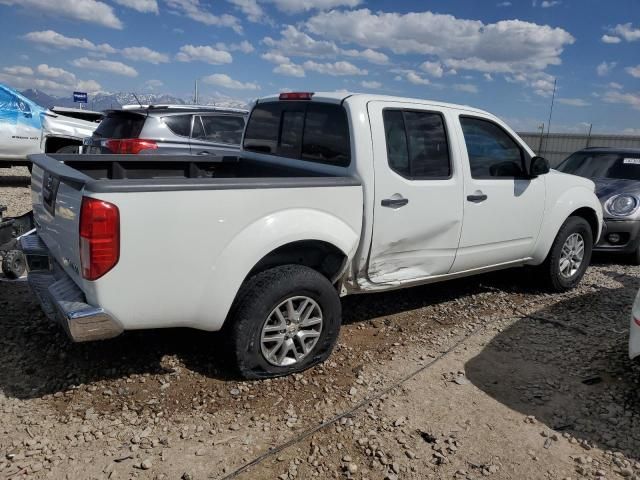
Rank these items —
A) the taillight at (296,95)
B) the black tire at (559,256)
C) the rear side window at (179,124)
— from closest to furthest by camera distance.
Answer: the taillight at (296,95) < the black tire at (559,256) < the rear side window at (179,124)

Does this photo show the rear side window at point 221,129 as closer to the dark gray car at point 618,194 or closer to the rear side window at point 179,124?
the rear side window at point 179,124

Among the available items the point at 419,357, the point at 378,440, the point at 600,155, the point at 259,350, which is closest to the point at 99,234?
the point at 259,350

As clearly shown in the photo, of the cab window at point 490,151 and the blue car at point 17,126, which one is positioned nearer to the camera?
the cab window at point 490,151

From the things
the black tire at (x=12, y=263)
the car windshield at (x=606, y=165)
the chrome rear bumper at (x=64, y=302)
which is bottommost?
the black tire at (x=12, y=263)

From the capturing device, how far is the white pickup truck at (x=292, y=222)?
268 centimetres

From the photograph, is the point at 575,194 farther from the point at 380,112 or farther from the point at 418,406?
the point at 418,406

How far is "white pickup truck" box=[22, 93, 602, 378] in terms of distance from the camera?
8.79ft

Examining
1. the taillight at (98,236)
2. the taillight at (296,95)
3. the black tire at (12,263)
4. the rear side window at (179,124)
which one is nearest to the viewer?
the taillight at (98,236)

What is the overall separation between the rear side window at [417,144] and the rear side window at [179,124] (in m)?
4.74

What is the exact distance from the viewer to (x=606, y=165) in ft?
24.8

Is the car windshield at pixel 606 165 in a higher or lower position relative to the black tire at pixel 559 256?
higher

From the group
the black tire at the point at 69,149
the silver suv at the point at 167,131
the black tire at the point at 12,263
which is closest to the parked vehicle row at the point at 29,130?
the black tire at the point at 69,149

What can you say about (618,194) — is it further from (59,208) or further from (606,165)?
(59,208)

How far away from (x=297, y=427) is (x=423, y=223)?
1.76 metres
